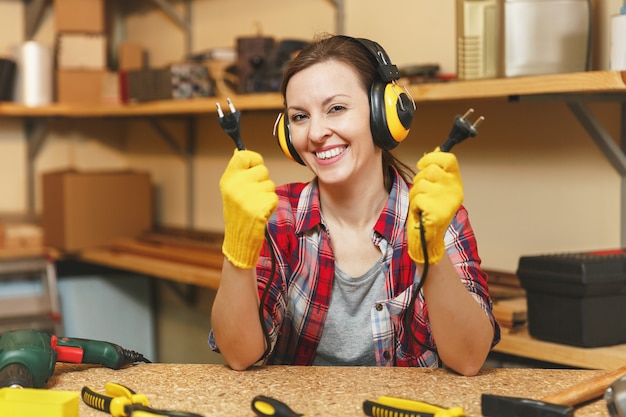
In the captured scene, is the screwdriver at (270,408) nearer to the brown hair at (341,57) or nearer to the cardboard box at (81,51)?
the brown hair at (341,57)

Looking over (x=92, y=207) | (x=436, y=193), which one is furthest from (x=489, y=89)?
(x=92, y=207)

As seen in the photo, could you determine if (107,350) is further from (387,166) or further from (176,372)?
(387,166)

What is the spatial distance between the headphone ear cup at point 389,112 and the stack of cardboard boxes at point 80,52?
2.34 metres

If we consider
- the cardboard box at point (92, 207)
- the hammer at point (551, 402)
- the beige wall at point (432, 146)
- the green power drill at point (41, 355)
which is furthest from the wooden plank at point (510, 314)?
the cardboard box at point (92, 207)

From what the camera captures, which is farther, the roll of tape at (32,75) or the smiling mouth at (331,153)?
the roll of tape at (32,75)

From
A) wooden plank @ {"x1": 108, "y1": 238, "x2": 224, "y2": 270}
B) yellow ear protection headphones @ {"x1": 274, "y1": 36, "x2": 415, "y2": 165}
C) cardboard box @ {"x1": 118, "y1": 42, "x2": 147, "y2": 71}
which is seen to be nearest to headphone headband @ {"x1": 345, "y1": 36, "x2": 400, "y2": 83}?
yellow ear protection headphones @ {"x1": 274, "y1": 36, "x2": 415, "y2": 165}

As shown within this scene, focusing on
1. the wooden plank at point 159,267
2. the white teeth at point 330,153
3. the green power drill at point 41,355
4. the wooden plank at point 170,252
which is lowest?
the wooden plank at point 159,267

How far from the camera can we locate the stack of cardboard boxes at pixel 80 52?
12.2 ft

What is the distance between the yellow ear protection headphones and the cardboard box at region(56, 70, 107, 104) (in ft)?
7.77

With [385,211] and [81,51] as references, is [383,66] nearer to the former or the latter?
[385,211]

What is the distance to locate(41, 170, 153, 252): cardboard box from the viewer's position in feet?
11.9

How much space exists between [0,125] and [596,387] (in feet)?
11.5

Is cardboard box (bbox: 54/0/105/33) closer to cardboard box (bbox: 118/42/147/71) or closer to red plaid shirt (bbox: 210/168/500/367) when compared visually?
cardboard box (bbox: 118/42/147/71)

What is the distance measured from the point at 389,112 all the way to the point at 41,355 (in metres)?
0.72
